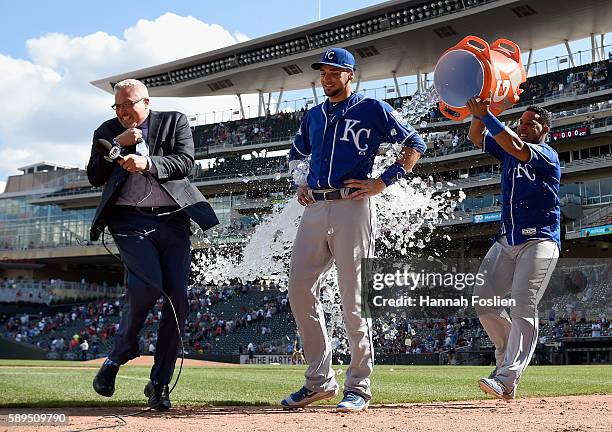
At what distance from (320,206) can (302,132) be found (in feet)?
2.19

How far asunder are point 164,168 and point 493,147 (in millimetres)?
2619

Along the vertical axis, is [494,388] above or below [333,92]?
below

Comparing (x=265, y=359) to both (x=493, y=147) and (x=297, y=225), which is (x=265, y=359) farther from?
(x=493, y=147)

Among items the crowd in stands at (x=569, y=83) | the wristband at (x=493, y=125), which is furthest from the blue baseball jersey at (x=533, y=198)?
the crowd in stands at (x=569, y=83)

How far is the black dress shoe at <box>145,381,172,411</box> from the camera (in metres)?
4.95

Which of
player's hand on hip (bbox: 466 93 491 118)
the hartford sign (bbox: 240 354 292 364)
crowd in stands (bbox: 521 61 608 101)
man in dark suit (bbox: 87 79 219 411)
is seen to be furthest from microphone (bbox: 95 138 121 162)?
crowd in stands (bbox: 521 61 608 101)

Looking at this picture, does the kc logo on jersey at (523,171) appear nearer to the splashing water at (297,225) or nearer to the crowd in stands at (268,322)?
the splashing water at (297,225)

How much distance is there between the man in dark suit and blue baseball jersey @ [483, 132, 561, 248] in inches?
89.4

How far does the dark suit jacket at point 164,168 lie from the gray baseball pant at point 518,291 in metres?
2.23

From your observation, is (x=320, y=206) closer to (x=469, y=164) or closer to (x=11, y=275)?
(x=469, y=164)

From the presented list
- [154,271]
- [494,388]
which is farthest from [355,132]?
[494,388]

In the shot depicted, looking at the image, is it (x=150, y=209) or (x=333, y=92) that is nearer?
(x=150, y=209)

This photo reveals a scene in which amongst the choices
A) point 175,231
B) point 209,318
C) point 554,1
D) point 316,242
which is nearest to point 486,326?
point 316,242

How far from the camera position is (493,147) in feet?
19.3
